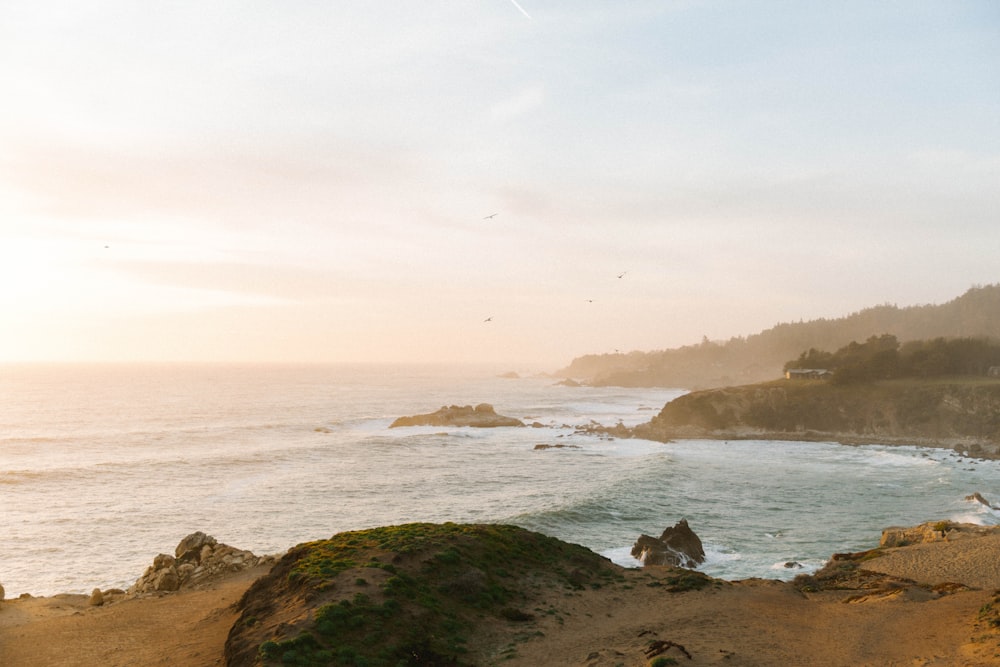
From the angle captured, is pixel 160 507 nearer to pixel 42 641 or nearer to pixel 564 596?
pixel 42 641

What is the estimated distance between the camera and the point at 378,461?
74375mm

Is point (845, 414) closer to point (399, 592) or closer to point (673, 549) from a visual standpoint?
point (673, 549)

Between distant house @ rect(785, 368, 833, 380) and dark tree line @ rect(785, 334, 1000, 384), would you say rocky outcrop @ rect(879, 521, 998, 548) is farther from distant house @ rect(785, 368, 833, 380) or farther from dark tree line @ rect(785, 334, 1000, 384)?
distant house @ rect(785, 368, 833, 380)

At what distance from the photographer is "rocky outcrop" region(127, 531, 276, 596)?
2880 centimetres

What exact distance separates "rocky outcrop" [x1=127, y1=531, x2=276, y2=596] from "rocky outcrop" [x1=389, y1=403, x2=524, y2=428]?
74.3 m

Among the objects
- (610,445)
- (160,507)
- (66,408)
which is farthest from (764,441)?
(66,408)

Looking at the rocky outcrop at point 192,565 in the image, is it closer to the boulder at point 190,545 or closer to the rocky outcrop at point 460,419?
the boulder at point 190,545

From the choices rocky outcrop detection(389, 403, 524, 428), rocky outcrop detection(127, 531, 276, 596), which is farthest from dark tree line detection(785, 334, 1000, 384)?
rocky outcrop detection(127, 531, 276, 596)

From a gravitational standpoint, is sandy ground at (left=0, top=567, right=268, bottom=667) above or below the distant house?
below

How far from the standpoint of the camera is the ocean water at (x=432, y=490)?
40.1 m

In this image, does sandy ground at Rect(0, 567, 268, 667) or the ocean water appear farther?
the ocean water

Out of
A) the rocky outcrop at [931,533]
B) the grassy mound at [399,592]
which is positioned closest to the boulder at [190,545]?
the grassy mound at [399,592]

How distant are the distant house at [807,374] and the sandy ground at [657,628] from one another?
8598cm

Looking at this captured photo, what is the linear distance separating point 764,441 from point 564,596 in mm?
73629
